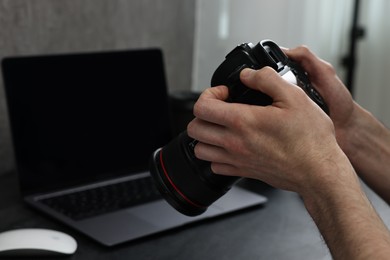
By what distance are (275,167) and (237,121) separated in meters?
0.07

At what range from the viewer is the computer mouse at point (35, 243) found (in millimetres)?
773

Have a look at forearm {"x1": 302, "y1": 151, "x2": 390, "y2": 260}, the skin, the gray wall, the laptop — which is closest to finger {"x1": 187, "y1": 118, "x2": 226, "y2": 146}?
the skin

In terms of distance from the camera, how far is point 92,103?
3.52 ft

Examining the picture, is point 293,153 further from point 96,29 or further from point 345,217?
point 96,29

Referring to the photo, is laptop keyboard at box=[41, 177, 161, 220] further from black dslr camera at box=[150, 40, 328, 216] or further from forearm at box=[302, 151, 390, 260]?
forearm at box=[302, 151, 390, 260]

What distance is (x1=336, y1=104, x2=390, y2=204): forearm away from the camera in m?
0.99

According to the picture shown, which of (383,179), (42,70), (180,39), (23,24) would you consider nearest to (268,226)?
(383,179)

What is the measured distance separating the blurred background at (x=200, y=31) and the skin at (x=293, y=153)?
558mm

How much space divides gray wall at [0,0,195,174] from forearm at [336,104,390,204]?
1.82 feet

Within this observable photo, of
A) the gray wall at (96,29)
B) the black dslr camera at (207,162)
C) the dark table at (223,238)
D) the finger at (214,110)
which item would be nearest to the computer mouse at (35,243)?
the dark table at (223,238)

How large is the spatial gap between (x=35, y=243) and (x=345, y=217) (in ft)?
1.29

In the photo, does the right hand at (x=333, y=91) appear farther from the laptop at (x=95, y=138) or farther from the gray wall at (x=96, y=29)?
the gray wall at (x=96, y=29)

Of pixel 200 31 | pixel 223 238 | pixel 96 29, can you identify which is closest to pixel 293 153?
pixel 223 238

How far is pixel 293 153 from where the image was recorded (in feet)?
2.18
